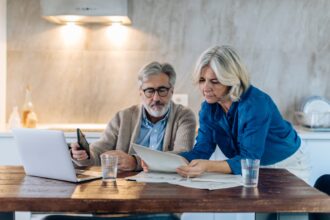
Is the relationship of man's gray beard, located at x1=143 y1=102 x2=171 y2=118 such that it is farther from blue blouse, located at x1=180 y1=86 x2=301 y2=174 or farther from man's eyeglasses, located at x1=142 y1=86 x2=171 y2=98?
blue blouse, located at x1=180 y1=86 x2=301 y2=174

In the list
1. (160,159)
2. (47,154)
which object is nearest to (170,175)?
(160,159)

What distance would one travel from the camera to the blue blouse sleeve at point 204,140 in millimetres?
1980

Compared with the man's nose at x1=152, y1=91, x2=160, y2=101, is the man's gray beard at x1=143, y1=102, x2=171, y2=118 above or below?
below

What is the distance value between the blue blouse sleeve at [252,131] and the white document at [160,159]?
0.21 m

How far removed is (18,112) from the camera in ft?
11.6

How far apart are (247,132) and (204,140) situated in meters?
0.29

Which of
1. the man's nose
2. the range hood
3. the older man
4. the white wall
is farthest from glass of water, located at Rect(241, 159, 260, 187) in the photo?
the white wall

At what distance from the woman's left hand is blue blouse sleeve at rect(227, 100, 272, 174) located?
0.12 m

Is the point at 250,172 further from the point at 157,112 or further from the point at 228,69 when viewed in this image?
the point at 157,112

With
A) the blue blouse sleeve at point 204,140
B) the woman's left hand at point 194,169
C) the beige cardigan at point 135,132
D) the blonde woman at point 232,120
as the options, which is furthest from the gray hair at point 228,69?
the beige cardigan at point 135,132

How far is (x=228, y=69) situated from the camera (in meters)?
1.81

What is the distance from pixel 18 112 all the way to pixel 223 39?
5.48ft

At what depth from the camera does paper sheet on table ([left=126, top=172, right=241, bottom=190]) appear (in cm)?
154

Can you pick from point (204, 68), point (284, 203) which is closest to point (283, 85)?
point (204, 68)
